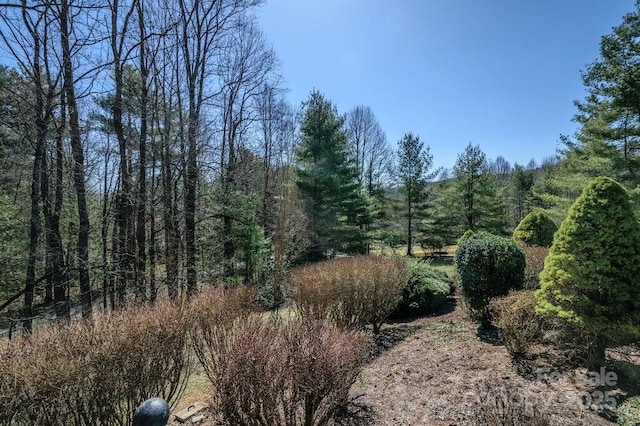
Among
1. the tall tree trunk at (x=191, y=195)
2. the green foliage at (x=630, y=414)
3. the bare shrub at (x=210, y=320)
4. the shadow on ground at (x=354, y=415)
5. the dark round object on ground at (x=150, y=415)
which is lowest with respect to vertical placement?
the shadow on ground at (x=354, y=415)

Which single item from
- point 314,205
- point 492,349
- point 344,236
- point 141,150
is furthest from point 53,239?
point 344,236

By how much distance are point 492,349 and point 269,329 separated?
3.78m

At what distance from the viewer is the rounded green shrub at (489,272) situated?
217 inches

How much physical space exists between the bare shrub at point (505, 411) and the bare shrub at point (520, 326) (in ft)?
2.42

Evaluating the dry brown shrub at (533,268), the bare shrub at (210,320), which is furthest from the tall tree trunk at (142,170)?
the dry brown shrub at (533,268)

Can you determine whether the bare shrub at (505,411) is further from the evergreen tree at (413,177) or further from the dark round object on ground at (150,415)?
the evergreen tree at (413,177)

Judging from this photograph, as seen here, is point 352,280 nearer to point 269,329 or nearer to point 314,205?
point 269,329

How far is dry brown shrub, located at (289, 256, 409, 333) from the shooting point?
18.0ft

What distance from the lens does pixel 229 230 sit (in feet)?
39.0

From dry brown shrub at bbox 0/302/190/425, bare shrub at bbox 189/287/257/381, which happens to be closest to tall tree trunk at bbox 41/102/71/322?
bare shrub at bbox 189/287/257/381

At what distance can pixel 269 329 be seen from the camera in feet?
10.0

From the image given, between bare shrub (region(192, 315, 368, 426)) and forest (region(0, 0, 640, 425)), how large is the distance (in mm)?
19

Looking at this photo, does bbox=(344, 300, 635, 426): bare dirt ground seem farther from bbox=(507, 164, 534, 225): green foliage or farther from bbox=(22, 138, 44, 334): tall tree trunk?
bbox=(507, 164, 534, 225): green foliage

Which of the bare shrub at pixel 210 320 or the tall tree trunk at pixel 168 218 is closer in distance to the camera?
the bare shrub at pixel 210 320
